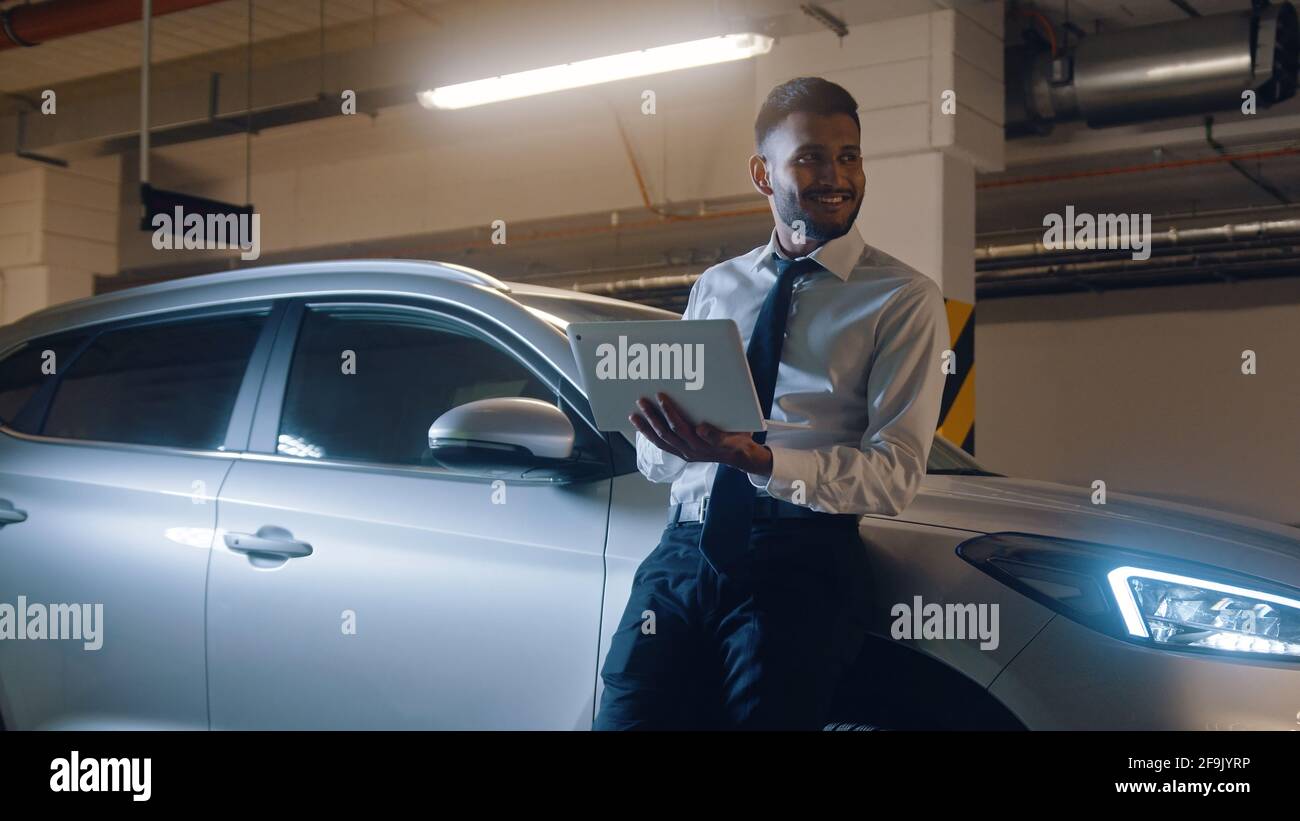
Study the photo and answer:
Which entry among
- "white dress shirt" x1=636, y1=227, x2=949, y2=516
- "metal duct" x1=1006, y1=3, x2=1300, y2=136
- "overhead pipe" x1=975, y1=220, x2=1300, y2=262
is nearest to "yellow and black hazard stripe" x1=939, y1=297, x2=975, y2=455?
"metal duct" x1=1006, y1=3, x2=1300, y2=136

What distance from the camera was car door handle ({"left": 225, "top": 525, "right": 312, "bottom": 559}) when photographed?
2695 millimetres

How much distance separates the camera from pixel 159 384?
326cm

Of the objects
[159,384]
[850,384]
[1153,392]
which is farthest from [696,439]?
[1153,392]

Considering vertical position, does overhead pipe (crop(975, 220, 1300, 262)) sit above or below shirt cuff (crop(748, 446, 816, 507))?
above

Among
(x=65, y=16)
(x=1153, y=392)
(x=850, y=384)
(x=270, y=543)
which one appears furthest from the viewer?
(x=1153, y=392)

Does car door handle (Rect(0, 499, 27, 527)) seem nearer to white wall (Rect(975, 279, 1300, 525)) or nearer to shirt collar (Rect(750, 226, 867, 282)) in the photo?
shirt collar (Rect(750, 226, 867, 282))

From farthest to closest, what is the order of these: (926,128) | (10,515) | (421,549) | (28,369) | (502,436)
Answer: (926,128), (28,369), (10,515), (421,549), (502,436)

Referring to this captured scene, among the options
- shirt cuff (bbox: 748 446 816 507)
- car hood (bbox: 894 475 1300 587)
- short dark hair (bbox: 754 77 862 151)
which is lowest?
car hood (bbox: 894 475 1300 587)

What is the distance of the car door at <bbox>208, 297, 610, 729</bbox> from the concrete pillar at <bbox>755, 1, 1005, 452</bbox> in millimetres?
5103

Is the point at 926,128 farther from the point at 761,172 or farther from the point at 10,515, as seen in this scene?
the point at 10,515

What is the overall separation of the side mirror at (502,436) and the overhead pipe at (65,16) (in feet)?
21.9

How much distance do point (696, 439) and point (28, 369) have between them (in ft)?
7.98

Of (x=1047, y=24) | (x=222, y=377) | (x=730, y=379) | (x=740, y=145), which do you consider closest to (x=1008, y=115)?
(x=1047, y=24)

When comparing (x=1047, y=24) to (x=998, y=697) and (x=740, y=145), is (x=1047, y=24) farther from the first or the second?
(x=998, y=697)
